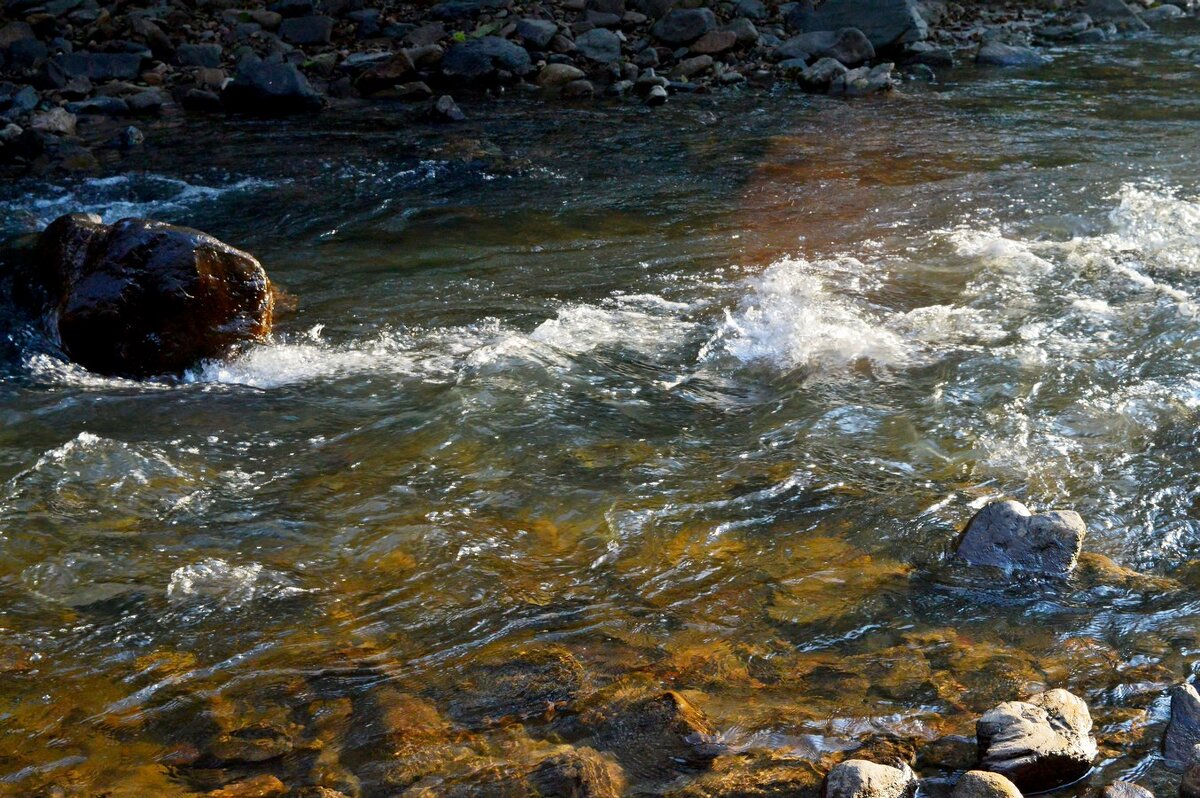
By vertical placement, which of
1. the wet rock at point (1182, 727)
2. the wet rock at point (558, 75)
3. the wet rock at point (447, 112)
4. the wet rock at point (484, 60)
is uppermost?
the wet rock at point (484, 60)

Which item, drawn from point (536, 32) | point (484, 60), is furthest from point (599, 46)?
point (484, 60)

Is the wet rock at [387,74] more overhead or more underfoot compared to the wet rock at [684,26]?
more underfoot

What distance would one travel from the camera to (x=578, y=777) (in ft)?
9.08

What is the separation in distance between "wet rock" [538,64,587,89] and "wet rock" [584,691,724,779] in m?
11.1

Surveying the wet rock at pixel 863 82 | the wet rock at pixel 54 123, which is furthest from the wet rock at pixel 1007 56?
the wet rock at pixel 54 123

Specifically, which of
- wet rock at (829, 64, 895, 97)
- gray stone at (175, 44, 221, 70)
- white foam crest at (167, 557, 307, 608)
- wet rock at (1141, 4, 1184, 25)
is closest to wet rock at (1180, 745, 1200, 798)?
white foam crest at (167, 557, 307, 608)

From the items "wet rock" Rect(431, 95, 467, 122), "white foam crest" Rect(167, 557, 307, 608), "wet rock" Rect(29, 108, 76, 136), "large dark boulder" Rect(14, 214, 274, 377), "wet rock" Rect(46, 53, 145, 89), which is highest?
"wet rock" Rect(46, 53, 145, 89)

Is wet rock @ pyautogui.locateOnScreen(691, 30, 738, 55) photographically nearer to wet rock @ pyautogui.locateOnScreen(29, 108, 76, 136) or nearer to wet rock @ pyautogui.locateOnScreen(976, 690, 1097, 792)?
wet rock @ pyautogui.locateOnScreen(29, 108, 76, 136)

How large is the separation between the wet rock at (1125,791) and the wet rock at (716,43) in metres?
12.7

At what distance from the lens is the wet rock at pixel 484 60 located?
13.2 m

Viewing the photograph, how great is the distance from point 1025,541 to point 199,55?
42.7ft

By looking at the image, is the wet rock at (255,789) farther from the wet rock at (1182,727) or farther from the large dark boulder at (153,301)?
the large dark boulder at (153,301)

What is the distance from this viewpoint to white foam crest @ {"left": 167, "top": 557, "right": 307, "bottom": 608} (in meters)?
3.63

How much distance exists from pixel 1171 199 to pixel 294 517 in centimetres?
658
